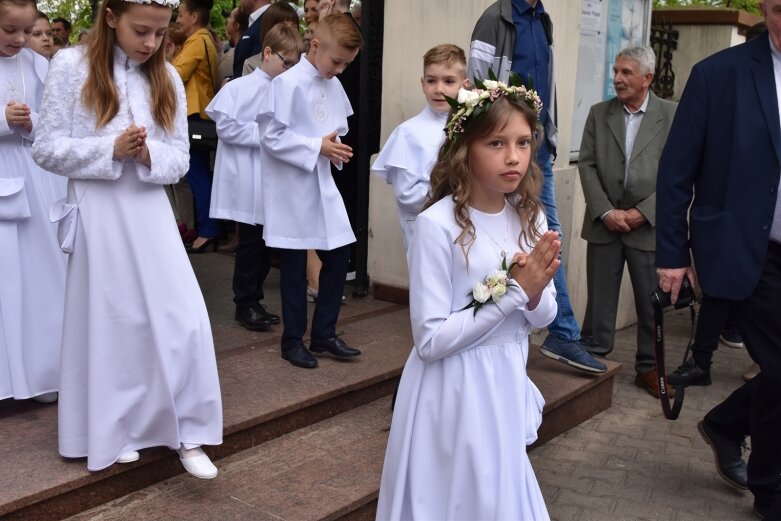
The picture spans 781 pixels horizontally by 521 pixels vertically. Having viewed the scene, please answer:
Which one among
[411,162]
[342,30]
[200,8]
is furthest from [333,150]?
[200,8]

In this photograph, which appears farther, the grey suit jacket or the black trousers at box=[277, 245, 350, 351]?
the grey suit jacket

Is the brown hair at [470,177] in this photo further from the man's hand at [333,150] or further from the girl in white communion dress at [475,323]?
the man's hand at [333,150]

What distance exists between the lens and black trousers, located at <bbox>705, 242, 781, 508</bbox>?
12.5 ft

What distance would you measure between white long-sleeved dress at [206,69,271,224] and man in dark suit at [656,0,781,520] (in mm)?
2852

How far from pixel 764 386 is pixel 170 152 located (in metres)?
2.56

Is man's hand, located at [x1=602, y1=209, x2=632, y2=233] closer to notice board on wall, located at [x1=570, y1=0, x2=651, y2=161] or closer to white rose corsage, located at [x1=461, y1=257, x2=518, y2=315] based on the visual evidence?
notice board on wall, located at [x1=570, y1=0, x2=651, y2=161]

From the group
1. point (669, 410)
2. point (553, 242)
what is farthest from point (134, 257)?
point (669, 410)

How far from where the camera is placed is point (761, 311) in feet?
12.6

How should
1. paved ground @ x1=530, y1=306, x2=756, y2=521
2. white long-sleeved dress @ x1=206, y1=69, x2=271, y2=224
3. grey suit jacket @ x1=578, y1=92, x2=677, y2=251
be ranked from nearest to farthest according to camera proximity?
paved ground @ x1=530, y1=306, x2=756, y2=521, white long-sleeved dress @ x1=206, y1=69, x2=271, y2=224, grey suit jacket @ x1=578, y1=92, x2=677, y2=251

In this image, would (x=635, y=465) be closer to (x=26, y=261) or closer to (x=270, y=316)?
(x=270, y=316)

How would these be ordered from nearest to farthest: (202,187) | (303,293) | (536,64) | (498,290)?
(498,290), (303,293), (536,64), (202,187)

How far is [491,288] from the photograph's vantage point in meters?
2.81

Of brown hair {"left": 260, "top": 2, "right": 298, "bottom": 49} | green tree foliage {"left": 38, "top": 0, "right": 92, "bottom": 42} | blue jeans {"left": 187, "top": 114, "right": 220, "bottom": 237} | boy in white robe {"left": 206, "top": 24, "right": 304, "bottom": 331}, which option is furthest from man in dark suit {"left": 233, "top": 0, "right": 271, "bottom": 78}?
green tree foliage {"left": 38, "top": 0, "right": 92, "bottom": 42}

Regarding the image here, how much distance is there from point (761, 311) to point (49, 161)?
9.15 feet
